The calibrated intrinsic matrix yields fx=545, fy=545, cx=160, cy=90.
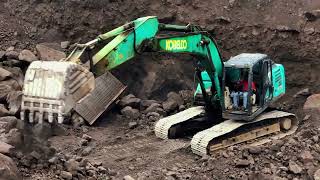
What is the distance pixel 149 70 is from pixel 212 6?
2403mm

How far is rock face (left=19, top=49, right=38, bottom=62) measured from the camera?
1320cm

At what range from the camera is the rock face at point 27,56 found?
43.3 feet

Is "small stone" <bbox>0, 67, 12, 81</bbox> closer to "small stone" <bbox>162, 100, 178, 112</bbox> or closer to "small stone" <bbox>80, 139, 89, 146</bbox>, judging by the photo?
"small stone" <bbox>80, 139, 89, 146</bbox>

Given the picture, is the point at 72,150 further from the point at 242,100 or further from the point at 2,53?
the point at 2,53

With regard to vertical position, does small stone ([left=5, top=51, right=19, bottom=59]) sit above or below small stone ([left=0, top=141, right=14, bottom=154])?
above

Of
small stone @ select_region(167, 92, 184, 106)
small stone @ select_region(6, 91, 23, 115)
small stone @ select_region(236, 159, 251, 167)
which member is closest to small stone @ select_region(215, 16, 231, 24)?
small stone @ select_region(167, 92, 184, 106)

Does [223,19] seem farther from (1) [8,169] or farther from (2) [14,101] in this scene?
(1) [8,169]

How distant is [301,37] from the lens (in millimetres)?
13742

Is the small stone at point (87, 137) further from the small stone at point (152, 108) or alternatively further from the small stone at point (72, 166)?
the small stone at point (72, 166)

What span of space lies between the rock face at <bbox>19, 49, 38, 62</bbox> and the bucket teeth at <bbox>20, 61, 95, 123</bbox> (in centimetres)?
594

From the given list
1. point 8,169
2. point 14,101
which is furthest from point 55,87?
point 14,101

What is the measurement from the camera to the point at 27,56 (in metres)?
13.3

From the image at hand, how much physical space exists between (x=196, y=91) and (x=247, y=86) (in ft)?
4.92

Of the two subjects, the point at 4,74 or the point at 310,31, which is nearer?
Result: the point at 4,74
